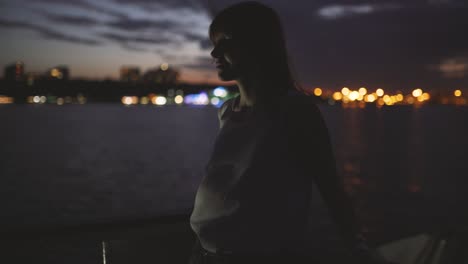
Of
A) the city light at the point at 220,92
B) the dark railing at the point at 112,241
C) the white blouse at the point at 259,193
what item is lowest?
the city light at the point at 220,92

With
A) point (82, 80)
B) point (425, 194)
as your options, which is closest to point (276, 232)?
point (425, 194)

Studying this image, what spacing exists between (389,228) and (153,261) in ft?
52.1

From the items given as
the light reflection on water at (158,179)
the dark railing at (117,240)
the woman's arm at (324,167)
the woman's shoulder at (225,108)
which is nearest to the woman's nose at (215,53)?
the woman's shoulder at (225,108)

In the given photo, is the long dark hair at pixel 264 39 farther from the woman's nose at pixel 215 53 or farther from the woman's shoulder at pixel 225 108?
the woman's shoulder at pixel 225 108

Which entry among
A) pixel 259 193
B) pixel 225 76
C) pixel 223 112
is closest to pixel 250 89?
pixel 225 76

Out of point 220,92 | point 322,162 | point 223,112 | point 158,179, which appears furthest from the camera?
point 220,92

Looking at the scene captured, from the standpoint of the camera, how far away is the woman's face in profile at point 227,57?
117cm

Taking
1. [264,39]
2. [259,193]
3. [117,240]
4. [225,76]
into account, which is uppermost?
[264,39]

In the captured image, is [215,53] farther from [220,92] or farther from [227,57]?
[220,92]

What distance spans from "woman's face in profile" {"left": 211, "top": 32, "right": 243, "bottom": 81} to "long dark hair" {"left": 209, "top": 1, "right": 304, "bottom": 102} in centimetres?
2

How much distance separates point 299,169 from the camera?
107 cm

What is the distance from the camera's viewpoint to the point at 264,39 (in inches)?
45.3

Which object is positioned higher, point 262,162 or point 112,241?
point 262,162

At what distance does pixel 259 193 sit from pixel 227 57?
0.41 m
